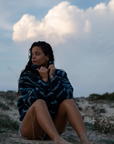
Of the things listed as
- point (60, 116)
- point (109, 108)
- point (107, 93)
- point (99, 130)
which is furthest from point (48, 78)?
point (107, 93)

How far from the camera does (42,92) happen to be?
2.54m

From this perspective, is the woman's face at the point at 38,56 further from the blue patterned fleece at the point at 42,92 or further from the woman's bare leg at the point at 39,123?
the woman's bare leg at the point at 39,123

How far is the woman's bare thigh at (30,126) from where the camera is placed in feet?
7.88

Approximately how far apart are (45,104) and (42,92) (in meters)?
0.23

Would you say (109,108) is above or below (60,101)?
below

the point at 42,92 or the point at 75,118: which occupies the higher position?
the point at 42,92

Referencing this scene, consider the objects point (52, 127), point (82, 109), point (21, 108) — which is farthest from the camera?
point (82, 109)

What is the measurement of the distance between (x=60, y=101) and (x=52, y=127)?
552mm

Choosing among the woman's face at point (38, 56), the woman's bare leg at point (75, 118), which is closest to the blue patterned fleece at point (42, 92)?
the woman's bare leg at point (75, 118)

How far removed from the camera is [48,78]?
279 centimetres

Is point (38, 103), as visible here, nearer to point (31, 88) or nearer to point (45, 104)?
point (45, 104)

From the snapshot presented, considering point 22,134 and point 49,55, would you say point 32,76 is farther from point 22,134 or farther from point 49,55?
point 22,134

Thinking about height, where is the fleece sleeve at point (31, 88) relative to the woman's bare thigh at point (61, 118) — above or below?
above

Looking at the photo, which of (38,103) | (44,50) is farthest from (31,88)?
(44,50)
